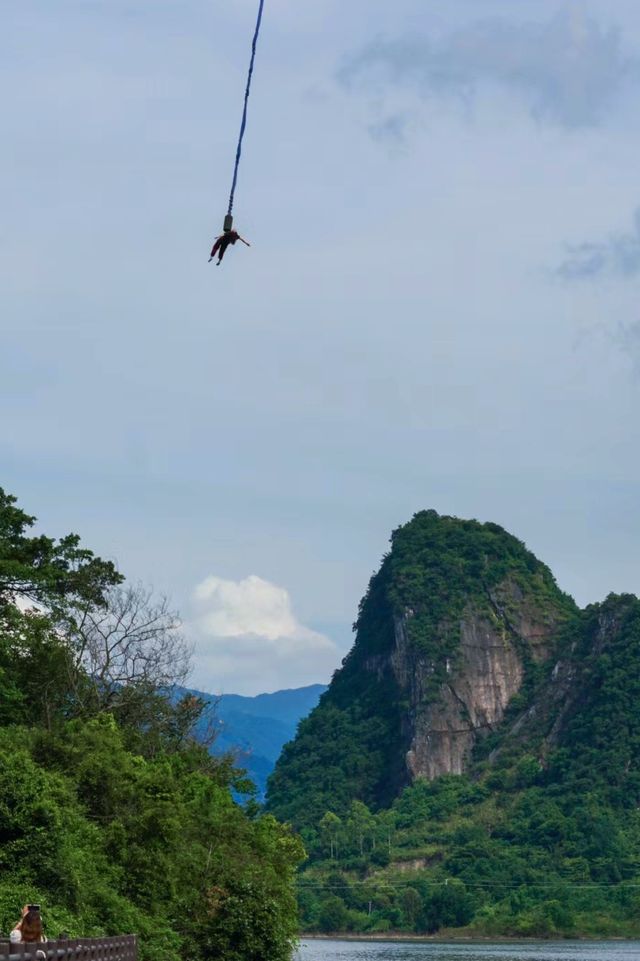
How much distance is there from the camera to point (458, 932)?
11081cm

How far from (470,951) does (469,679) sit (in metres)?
74.3

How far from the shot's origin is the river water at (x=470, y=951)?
82750 mm

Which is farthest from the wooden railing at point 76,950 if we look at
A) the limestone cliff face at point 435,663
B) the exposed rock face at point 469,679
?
the exposed rock face at point 469,679

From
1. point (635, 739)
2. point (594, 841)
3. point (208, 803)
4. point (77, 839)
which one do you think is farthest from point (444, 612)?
point (77, 839)

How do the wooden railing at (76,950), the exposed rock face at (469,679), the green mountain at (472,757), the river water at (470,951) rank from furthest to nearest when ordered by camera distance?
the exposed rock face at (469,679), the green mountain at (472,757), the river water at (470,951), the wooden railing at (76,950)

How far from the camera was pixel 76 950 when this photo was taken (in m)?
14.0

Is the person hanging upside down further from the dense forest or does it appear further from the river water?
the river water

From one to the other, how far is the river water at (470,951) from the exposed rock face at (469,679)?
53.3m

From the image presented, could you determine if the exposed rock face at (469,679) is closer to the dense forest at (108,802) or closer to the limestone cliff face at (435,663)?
the limestone cliff face at (435,663)

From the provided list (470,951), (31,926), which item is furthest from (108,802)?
(470,951)

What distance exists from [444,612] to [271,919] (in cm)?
13250

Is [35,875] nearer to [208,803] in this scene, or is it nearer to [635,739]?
[208,803]

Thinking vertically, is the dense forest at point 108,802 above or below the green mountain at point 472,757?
below

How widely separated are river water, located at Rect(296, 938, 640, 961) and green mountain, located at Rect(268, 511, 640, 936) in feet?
13.4
